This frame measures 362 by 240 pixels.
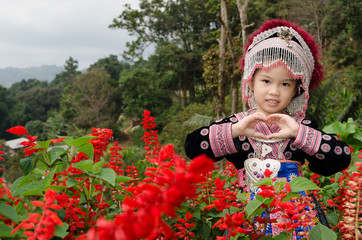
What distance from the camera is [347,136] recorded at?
5.78 feet

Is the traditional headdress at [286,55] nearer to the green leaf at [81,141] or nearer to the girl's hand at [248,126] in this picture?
the girl's hand at [248,126]

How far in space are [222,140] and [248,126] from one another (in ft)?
0.46

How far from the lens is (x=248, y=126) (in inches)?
50.4

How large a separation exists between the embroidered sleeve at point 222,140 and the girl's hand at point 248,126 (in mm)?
29

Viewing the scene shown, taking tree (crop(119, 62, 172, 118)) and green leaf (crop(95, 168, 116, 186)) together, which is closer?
green leaf (crop(95, 168, 116, 186))

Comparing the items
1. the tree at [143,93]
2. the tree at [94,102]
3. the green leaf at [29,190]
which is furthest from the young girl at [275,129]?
the tree at [94,102]

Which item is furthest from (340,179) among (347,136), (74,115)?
(74,115)

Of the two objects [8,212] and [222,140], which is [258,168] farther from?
[8,212]

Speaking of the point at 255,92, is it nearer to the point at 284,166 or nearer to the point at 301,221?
the point at 284,166

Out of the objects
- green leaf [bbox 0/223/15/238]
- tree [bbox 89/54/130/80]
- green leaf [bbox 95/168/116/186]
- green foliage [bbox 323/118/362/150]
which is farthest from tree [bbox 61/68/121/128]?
green leaf [bbox 0/223/15/238]

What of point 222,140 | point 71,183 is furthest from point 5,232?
point 222,140

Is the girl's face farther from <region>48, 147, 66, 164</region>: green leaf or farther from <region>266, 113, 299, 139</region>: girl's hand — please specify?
<region>48, 147, 66, 164</region>: green leaf

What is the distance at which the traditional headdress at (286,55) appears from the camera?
1382mm

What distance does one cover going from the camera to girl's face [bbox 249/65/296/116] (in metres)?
1.39
